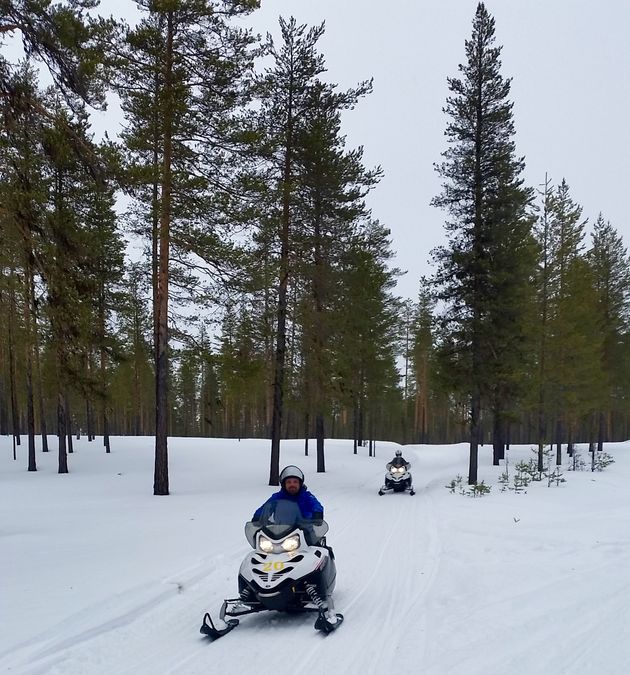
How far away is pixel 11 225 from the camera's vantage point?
350 inches

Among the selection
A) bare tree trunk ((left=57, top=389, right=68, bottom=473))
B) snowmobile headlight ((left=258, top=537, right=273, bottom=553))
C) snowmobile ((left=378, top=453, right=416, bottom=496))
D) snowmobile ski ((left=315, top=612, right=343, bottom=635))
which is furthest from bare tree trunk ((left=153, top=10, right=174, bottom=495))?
snowmobile ski ((left=315, top=612, right=343, bottom=635))

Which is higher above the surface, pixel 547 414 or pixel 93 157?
pixel 93 157

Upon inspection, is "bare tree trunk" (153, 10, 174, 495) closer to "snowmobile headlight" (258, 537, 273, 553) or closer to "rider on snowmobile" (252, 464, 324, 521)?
"rider on snowmobile" (252, 464, 324, 521)

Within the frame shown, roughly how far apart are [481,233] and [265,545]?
16632 mm

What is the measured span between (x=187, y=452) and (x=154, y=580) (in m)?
21.8

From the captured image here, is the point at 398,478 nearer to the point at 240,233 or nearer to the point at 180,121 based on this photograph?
the point at 240,233

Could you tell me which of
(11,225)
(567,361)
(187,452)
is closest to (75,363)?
(11,225)

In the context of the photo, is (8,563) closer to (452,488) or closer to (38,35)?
A: (38,35)

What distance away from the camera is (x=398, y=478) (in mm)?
19125

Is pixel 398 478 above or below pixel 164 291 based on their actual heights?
below

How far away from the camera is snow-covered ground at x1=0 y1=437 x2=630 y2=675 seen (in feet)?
16.4

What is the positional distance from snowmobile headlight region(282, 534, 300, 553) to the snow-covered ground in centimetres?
79

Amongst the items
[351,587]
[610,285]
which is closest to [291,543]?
[351,587]

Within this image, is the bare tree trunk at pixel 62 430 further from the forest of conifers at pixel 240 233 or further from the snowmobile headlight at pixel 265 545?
the snowmobile headlight at pixel 265 545
